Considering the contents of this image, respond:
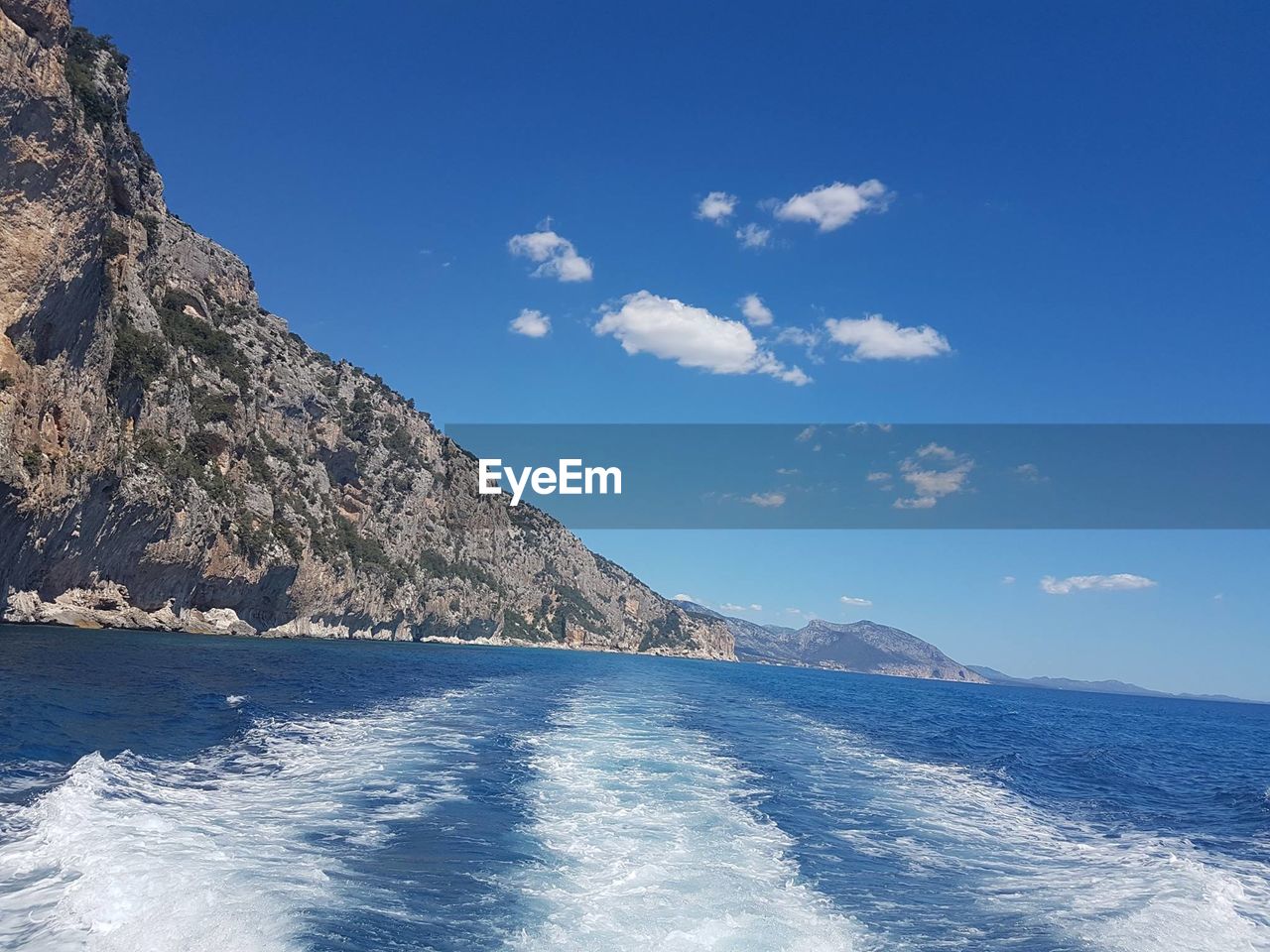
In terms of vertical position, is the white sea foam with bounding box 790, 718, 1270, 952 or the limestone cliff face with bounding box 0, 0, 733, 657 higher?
the limestone cliff face with bounding box 0, 0, 733, 657

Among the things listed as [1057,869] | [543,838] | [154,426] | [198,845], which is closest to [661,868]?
[543,838]

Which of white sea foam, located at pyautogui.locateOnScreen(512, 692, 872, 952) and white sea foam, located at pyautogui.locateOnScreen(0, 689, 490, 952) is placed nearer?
white sea foam, located at pyautogui.locateOnScreen(0, 689, 490, 952)

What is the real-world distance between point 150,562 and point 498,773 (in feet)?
150

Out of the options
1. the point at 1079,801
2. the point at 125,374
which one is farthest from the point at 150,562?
the point at 1079,801

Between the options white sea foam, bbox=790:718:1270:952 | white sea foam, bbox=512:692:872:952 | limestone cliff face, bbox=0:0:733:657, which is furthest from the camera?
Answer: limestone cliff face, bbox=0:0:733:657

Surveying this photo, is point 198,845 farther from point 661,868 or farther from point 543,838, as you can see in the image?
point 661,868

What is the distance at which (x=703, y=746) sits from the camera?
23500mm

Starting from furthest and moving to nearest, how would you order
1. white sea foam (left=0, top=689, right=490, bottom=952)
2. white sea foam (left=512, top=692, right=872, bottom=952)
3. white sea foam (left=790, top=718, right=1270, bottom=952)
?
white sea foam (left=790, top=718, right=1270, bottom=952), white sea foam (left=512, top=692, right=872, bottom=952), white sea foam (left=0, top=689, right=490, bottom=952)

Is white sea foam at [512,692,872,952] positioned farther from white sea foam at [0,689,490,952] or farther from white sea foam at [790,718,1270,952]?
white sea foam at [0,689,490,952]

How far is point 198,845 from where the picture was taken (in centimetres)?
980

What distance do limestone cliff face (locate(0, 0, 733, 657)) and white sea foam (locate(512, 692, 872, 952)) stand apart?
30.8 meters

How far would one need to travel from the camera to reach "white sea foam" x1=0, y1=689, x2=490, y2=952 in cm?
709

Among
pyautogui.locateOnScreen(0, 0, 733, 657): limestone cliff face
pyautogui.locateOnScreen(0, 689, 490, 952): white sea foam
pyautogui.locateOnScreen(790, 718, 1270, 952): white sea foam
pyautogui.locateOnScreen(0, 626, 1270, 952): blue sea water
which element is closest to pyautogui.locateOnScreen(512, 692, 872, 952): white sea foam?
pyautogui.locateOnScreen(0, 626, 1270, 952): blue sea water

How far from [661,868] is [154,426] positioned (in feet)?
189
